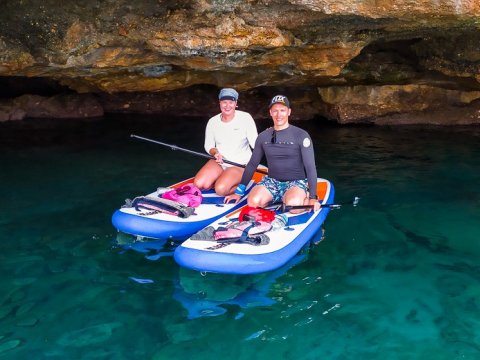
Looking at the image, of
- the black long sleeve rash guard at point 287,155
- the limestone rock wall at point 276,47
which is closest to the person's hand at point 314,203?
the black long sleeve rash guard at point 287,155

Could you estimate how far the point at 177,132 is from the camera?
1491 centimetres

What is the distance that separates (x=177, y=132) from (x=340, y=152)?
16.4 ft

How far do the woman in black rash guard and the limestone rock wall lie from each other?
185cm

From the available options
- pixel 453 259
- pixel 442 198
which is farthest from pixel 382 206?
pixel 453 259

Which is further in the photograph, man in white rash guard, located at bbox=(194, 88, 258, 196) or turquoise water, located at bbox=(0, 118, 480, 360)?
man in white rash guard, located at bbox=(194, 88, 258, 196)

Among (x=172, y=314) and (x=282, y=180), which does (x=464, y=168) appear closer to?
(x=282, y=180)

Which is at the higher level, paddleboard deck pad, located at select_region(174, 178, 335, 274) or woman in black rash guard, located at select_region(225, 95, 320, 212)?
woman in black rash guard, located at select_region(225, 95, 320, 212)

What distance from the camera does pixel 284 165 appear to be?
302 inches

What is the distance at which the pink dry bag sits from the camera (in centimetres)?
782

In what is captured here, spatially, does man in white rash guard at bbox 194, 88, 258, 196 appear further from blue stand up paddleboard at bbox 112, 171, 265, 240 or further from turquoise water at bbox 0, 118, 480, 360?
turquoise water at bbox 0, 118, 480, 360

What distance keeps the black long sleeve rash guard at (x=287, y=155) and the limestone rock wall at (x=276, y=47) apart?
6.49ft

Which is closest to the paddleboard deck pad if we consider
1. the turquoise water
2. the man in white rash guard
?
the turquoise water

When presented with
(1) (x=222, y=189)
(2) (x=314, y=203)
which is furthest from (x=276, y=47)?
(2) (x=314, y=203)

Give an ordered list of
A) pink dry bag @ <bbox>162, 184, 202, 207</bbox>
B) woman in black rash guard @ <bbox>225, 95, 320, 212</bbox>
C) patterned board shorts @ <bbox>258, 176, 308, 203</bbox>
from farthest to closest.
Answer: pink dry bag @ <bbox>162, 184, 202, 207</bbox> → patterned board shorts @ <bbox>258, 176, 308, 203</bbox> → woman in black rash guard @ <bbox>225, 95, 320, 212</bbox>
